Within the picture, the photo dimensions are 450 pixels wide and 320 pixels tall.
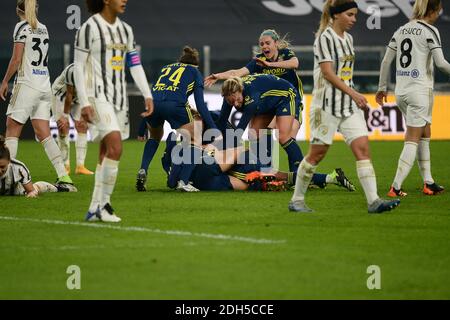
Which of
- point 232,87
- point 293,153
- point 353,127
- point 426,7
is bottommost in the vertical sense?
point 293,153

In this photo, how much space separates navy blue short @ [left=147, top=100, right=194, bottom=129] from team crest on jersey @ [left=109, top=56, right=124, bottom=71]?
3.75 m

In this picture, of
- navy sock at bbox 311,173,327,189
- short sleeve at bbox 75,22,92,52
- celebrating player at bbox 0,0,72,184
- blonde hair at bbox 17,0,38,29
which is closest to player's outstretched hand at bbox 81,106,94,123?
short sleeve at bbox 75,22,92,52

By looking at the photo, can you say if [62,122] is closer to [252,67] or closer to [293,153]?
[252,67]

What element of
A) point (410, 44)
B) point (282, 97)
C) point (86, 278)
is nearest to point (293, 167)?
point (282, 97)

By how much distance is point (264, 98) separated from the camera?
1394 centimetres

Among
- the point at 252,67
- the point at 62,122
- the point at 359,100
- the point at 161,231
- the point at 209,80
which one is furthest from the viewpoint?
the point at 62,122

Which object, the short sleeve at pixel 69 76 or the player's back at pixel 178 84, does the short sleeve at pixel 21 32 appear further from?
the short sleeve at pixel 69 76

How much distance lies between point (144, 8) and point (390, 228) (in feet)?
74.4

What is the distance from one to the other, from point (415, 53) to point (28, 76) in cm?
450

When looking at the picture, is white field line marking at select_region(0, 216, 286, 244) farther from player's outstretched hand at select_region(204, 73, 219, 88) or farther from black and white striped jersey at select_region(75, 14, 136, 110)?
player's outstretched hand at select_region(204, 73, 219, 88)

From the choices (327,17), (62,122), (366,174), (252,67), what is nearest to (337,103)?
(366,174)

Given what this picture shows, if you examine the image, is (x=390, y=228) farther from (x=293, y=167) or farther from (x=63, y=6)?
(x=63, y=6)
